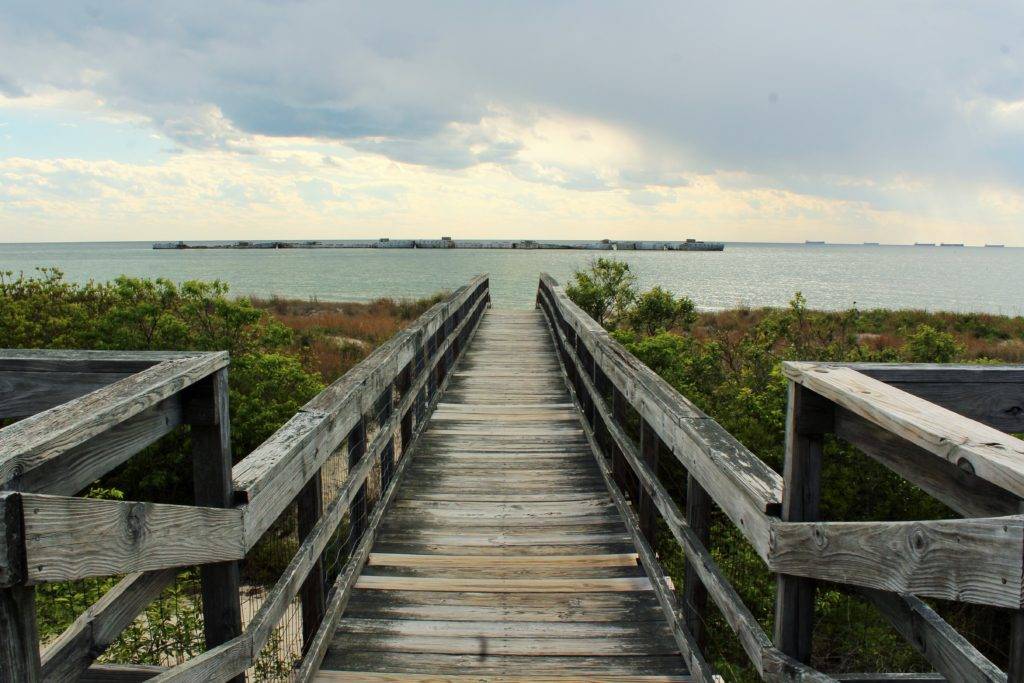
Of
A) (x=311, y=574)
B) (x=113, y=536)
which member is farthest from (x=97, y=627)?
(x=311, y=574)

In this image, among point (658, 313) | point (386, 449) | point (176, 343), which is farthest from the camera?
point (658, 313)

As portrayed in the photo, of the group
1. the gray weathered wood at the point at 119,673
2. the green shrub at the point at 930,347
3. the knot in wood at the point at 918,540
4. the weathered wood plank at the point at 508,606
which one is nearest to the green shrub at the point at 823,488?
the green shrub at the point at 930,347

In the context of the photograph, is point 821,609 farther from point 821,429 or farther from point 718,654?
point 821,429

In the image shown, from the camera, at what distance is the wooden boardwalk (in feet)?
9.70

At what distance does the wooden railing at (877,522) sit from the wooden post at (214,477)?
161cm

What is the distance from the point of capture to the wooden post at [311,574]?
2.84 m

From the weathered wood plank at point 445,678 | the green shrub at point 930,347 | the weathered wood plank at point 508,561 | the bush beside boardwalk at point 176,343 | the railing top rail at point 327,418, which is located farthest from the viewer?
the green shrub at point 930,347

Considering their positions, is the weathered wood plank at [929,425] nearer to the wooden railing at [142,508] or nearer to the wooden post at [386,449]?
the wooden railing at [142,508]

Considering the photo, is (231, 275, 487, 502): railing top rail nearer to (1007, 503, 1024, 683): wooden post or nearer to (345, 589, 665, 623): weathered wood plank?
(345, 589, 665, 623): weathered wood plank

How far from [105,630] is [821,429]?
6.85 ft

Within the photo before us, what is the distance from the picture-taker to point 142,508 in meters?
1.59

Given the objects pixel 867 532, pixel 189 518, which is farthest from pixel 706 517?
pixel 189 518

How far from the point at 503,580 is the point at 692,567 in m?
1.21

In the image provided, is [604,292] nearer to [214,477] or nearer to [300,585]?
[300,585]
